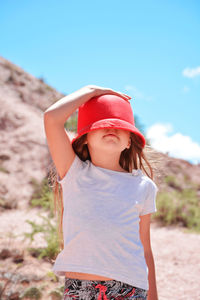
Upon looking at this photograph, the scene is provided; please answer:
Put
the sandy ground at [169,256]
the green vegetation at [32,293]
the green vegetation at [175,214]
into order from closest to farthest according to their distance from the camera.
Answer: the green vegetation at [32,293]
the sandy ground at [169,256]
the green vegetation at [175,214]

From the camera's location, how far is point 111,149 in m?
1.47

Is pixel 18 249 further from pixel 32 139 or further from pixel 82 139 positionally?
pixel 32 139

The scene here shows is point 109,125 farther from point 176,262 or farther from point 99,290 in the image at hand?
point 176,262

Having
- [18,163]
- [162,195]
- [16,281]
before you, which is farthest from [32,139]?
[16,281]

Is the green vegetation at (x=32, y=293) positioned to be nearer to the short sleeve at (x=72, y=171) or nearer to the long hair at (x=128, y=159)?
the long hair at (x=128, y=159)

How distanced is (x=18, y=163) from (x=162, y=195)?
3566 millimetres

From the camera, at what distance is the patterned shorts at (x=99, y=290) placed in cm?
128

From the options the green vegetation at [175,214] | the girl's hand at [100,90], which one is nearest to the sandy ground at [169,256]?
the green vegetation at [175,214]

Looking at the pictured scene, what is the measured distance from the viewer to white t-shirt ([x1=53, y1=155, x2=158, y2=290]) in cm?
129

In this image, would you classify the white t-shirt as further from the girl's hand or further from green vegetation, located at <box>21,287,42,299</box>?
green vegetation, located at <box>21,287,42,299</box>

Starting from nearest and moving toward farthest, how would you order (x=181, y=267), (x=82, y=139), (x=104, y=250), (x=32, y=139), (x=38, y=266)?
(x=104, y=250)
(x=82, y=139)
(x=38, y=266)
(x=181, y=267)
(x=32, y=139)

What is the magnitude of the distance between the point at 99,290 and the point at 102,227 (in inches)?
9.6

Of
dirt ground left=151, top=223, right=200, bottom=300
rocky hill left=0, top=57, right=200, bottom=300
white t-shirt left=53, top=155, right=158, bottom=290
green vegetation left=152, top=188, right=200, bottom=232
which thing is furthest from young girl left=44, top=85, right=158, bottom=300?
green vegetation left=152, top=188, right=200, bottom=232

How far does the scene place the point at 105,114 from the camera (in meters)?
1.45
